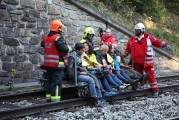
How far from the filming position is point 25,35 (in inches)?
489

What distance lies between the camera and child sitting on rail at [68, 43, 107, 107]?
29.4 feet

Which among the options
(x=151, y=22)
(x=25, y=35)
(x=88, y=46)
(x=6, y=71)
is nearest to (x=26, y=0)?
Answer: (x=25, y=35)

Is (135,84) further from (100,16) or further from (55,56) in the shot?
(100,16)

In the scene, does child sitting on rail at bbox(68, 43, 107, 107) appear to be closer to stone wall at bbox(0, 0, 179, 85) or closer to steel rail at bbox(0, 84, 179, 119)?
steel rail at bbox(0, 84, 179, 119)

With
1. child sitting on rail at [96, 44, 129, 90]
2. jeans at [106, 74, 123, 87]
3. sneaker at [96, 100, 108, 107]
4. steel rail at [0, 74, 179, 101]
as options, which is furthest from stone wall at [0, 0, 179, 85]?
sneaker at [96, 100, 108, 107]

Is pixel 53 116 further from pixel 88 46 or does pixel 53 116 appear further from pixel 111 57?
pixel 111 57

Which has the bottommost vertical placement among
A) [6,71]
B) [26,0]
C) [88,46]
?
[6,71]

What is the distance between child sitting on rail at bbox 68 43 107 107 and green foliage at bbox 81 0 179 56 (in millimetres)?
6799

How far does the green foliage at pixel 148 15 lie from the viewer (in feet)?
55.6

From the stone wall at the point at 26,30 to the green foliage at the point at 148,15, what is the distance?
8.72 ft

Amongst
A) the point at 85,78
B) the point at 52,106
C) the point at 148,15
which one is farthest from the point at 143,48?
the point at 148,15

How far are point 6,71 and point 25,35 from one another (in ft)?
4.53

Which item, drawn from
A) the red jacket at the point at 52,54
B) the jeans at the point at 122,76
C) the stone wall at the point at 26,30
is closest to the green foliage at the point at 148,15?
the stone wall at the point at 26,30

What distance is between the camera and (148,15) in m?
19.4
